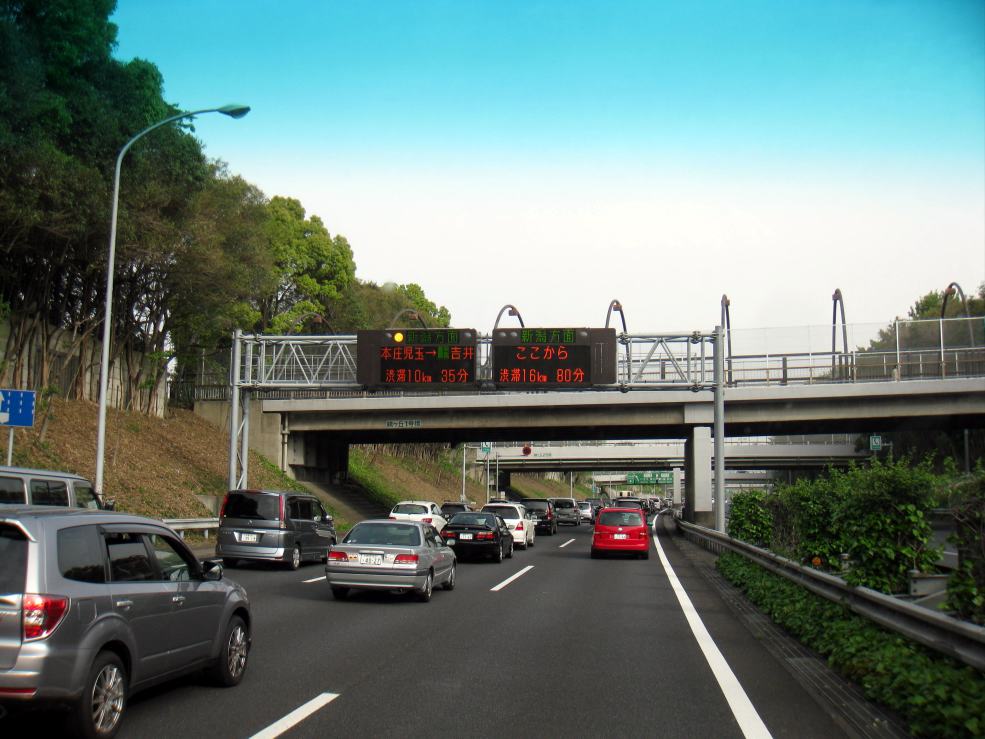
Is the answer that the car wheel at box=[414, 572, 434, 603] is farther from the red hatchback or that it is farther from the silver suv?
the red hatchback

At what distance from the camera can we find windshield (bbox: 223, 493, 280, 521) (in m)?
22.0

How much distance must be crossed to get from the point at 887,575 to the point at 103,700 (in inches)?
323

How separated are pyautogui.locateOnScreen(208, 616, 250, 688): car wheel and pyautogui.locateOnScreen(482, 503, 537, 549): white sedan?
77.5ft

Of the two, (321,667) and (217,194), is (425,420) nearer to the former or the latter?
(217,194)

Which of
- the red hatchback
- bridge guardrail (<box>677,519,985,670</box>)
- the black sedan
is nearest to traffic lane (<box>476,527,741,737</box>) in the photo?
bridge guardrail (<box>677,519,985,670</box>)

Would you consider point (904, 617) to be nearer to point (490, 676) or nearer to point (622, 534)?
point (490, 676)

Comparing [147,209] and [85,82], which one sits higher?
[85,82]

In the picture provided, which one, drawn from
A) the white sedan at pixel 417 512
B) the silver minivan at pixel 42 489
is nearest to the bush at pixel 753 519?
the white sedan at pixel 417 512

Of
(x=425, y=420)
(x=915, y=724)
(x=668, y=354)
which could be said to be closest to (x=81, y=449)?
(x=425, y=420)

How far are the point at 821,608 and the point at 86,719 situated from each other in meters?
8.87

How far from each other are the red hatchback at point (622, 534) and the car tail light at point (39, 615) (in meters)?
23.4

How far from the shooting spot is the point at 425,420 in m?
43.1

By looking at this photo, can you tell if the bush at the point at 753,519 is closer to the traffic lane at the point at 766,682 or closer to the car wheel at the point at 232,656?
the traffic lane at the point at 766,682

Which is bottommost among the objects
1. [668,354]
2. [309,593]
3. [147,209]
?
[309,593]
